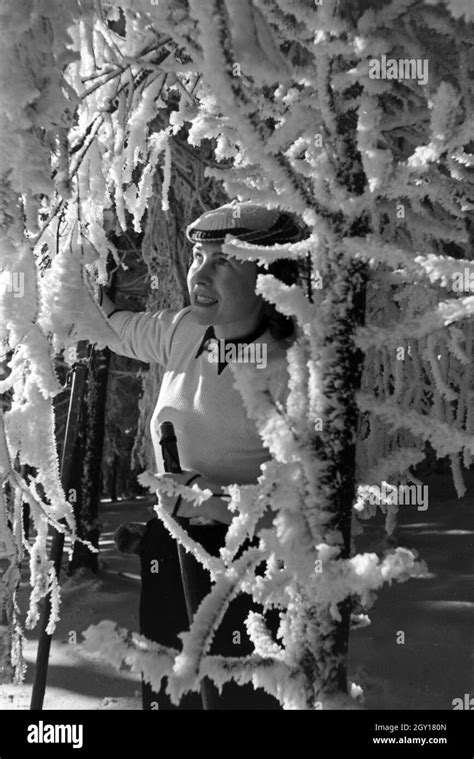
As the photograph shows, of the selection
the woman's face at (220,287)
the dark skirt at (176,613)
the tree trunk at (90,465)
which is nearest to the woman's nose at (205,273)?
the woman's face at (220,287)

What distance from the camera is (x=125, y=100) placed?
66.1 inches

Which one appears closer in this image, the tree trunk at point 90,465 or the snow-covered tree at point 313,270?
the snow-covered tree at point 313,270

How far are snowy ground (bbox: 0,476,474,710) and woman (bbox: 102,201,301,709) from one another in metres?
0.65

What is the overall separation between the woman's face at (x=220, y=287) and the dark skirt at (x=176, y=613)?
0.57m

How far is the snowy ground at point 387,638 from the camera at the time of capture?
3824 mm

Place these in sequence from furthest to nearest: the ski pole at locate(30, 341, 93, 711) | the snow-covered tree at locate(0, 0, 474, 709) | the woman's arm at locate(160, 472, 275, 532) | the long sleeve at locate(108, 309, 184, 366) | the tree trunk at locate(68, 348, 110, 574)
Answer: the tree trunk at locate(68, 348, 110, 574) → the ski pole at locate(30, 341, 93, 711) → the long sleeve at locate(108, 309, 184, 366) → the woman's arm at locate(160, 472, 275, 532) → the snow-covered tree at locate(0, 0, 474, 709)

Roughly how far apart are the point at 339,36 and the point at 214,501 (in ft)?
3.73

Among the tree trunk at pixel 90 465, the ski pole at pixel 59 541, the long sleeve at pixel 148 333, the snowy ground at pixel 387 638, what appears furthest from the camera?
the tree trunk at pixel 90 465

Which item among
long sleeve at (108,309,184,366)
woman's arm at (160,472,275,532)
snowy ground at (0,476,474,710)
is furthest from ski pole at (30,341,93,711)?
woman's arm at (160,472,275,532)

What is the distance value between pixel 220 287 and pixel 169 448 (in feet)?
1.47

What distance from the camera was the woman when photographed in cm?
189

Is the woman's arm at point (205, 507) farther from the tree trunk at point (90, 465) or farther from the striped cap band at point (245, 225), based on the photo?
the tree trunk at point (90, 465)

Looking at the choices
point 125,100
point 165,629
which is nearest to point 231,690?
point 165,629

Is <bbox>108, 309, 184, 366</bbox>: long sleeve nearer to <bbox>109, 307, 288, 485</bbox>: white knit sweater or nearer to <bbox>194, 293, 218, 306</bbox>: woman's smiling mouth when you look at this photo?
<bbox>109, 307, 288, 485</bbox>: white knit sweater
